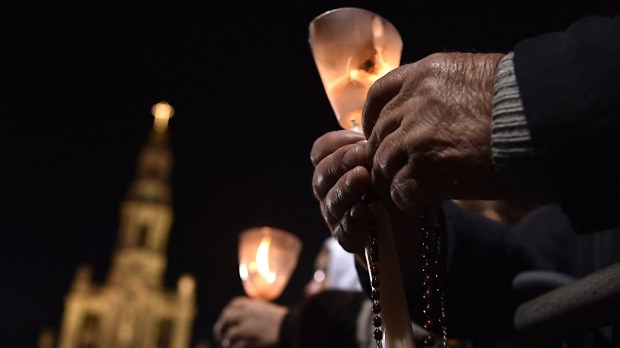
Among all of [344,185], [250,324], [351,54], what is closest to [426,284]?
[344,185]

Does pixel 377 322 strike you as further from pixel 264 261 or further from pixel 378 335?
pixel 264 261

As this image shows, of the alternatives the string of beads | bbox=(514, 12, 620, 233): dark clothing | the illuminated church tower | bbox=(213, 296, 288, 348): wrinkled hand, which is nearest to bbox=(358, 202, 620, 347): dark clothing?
the string of beads

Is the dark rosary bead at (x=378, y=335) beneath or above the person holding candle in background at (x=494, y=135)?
beneath

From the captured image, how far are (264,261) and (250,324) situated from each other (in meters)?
0.42

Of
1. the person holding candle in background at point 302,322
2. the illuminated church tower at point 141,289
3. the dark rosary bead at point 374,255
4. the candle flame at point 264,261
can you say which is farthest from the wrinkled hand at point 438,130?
the illuminated church tower at point 141,289

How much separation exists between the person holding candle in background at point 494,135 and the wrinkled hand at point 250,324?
119cm

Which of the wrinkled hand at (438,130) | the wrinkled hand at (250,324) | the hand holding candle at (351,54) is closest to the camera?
the wrinkled hand at (438,130)

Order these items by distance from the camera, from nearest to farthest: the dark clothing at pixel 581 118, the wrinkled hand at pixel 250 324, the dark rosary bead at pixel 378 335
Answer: the dark clothing at pixel 581 118 < the dark rosary bead at pixel 378 335 < the wrinkled hand at pixel 250 324

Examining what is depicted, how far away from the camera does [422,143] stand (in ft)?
2.93

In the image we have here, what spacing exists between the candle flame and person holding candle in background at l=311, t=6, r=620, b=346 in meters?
1.48

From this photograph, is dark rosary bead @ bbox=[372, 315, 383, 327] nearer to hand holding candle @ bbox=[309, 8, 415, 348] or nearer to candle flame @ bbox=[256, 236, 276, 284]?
hand holding candle @ bbox=[309, 8, 415, 348]

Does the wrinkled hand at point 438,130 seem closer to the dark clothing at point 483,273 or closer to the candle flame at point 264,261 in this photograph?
the dark clothing at point 483,273

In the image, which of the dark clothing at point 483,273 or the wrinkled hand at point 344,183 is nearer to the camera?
the wrinkled hand at point 344,183

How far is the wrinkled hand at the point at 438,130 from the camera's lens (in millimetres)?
859
